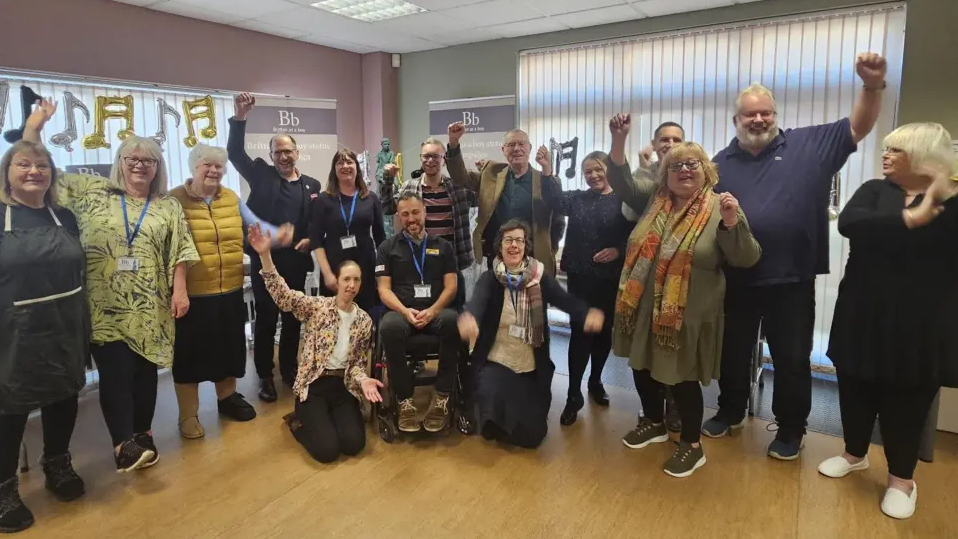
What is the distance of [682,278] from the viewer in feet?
8.20

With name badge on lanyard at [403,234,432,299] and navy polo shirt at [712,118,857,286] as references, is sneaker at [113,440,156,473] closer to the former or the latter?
name badge on lanyard at [403,234,432,299]

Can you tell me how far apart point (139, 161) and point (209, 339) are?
3.19 feet

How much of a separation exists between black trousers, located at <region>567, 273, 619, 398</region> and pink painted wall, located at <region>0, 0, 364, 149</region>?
3714 mm

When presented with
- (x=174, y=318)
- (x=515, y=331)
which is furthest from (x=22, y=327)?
(x=515, y=331)

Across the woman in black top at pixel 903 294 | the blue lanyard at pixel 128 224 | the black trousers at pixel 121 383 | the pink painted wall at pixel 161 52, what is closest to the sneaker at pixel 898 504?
the woman in black top at pixel 903 294

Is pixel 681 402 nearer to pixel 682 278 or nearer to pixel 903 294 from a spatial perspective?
pixel 682 278

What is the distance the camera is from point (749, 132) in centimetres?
260

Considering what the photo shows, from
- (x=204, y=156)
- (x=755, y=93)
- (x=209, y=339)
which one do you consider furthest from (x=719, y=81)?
(x=209, y=339)

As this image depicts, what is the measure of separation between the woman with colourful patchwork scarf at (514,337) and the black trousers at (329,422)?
2.12 ft

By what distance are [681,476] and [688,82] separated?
3264 millimetres

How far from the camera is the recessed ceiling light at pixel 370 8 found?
4.50 m

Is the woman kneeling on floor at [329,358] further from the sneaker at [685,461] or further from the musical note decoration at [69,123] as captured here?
the musical note decoration at [69,123]

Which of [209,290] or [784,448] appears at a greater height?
[209,290]

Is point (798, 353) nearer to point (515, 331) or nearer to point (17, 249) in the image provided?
point (515, 331)
